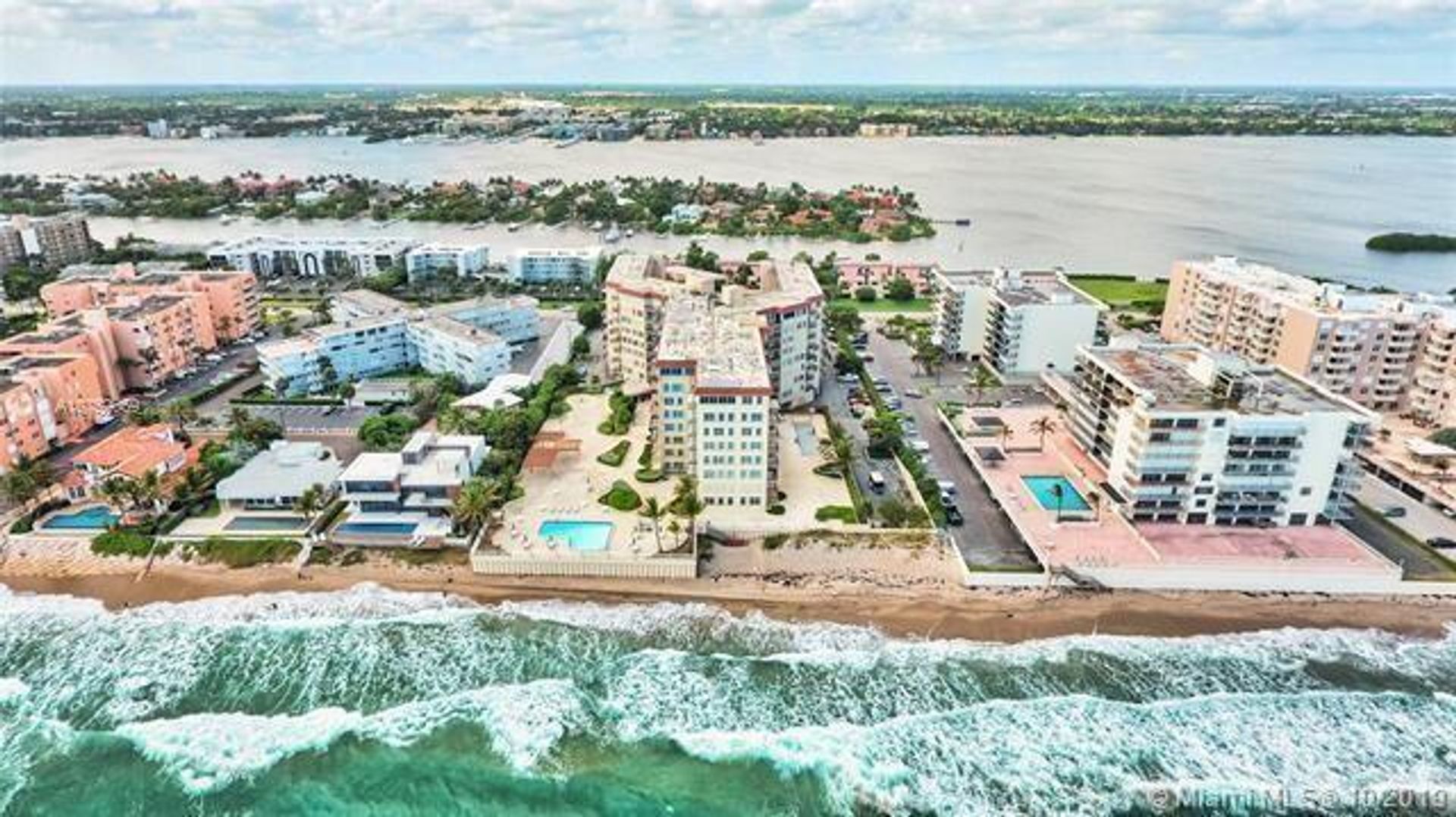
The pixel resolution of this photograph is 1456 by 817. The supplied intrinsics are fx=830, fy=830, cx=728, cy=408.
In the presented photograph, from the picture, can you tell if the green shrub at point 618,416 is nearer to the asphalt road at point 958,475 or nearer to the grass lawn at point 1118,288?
the asphalt road at point 958,475

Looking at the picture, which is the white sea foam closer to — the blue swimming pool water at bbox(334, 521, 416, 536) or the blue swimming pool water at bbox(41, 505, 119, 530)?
the blue swimming pool water at bbox(41, 505, 119, 530)

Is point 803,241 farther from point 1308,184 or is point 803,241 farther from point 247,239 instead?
point 1308,184

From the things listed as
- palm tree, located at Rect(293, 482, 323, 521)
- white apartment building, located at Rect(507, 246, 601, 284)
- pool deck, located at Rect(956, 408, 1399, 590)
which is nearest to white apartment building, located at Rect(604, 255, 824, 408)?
pool deck, located at Rect(956, 408, 1399, 590)

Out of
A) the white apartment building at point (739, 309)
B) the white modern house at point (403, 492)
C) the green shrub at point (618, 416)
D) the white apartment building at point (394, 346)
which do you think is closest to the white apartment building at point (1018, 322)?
the white apartment building at point (739, 309)

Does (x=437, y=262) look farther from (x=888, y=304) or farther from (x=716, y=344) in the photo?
(x=716, y=344)

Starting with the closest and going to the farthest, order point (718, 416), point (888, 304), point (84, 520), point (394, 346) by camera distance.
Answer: point (718, 416)
point (84, 520)
point (394, 346)
point (888, 304)

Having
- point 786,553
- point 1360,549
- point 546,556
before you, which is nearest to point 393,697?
point 546,556

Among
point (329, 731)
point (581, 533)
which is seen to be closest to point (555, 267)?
point (581, 533)
